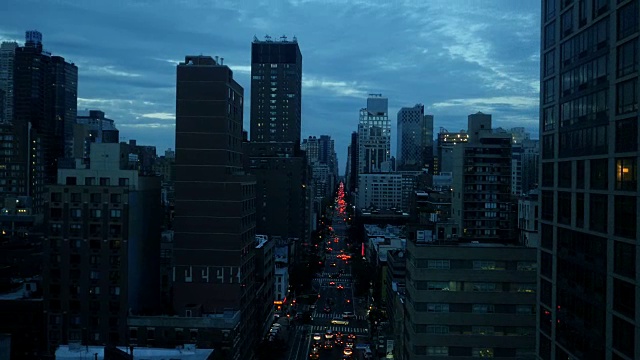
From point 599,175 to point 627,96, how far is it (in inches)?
142

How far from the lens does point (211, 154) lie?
52375mm

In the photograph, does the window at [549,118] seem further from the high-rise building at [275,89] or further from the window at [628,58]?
the high-rise building at [275,89]

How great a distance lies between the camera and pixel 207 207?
5300cm

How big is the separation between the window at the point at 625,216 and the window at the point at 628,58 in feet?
15.3

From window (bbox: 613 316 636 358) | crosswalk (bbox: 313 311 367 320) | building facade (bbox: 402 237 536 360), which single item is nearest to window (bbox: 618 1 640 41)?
window (bbox: 613 316 636 358)

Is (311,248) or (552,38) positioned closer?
(552,38)

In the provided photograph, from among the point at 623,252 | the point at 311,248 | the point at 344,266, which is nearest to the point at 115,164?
the point at 623,252

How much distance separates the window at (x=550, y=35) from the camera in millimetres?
29062

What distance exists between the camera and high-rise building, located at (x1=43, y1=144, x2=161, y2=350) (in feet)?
165

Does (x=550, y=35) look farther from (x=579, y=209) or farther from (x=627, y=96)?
(x=579, y=209)

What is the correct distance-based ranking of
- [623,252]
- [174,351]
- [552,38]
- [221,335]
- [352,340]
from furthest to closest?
1. [352,340]
2. [221,335]
3. [174,351]
4. [552,38]
5. [623,252]

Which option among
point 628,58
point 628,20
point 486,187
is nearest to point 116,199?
point 628,58

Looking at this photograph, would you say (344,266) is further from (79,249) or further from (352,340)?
(79,249)

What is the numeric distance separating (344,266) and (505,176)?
249 ft
